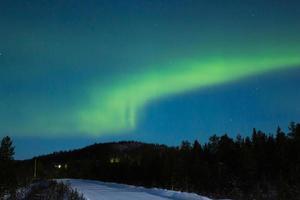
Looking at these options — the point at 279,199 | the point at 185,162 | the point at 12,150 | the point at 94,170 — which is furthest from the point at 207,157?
the point at 94,170

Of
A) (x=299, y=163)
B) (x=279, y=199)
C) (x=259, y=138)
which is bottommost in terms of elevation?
(x=279, y=199)

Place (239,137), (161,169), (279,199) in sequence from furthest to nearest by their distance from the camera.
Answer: (161,169), (239,137), (279,199)

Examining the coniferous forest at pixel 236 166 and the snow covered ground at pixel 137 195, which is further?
the coniferous forest at pixel 236 166

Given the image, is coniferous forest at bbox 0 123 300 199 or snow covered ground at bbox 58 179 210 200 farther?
coniferous forest at bbox 0 123 300 199

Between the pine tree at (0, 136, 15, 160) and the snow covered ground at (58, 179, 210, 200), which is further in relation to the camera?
the pine tree at (0, 136, 15, 160)

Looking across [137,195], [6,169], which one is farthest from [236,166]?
[6,169]

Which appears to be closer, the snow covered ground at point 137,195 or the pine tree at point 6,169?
the snow covered ground at point 137,195

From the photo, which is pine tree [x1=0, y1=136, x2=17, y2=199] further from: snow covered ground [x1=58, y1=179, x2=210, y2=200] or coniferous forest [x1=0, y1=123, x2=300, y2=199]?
snow covered ground [x1=58, y1=179, x2=210, y2=200]

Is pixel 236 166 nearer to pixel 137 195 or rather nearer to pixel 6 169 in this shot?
pixel 137 195

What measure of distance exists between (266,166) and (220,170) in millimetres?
5180

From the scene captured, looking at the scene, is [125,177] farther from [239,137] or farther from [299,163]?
[299,163]

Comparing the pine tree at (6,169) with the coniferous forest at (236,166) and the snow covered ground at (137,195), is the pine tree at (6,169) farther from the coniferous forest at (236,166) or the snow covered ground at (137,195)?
Result: the snow covered ground at (137,195)

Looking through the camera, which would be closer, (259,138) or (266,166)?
(266,166)

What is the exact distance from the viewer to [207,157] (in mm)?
57125
